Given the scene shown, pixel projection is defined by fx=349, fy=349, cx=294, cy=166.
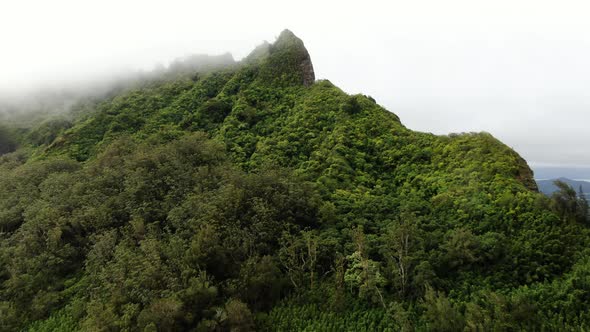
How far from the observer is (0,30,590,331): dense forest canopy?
19844 millimetres

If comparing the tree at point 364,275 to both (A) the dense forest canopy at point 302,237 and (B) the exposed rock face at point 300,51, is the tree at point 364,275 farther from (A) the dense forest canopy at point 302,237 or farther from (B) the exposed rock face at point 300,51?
(B) the exposed rock face at point 300,51

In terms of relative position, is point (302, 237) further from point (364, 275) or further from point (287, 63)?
point (287, 63)

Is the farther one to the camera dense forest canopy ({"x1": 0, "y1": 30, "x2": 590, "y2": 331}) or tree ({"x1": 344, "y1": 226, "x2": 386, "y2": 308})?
tree ({"x1": 344, "y1": 226, "x2": 386, "y2": 308})

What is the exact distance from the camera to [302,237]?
25703mm

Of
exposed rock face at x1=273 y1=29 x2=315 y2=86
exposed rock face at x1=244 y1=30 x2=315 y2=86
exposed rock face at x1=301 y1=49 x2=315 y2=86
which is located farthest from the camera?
exposed rock face at x1=244 y1=30 x2=315 y2=86

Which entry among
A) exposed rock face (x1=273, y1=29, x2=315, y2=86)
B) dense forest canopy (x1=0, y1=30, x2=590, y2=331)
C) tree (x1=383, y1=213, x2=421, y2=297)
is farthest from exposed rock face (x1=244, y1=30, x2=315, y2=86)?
tree (x1=383, y1=213, x2=421, y2=297)

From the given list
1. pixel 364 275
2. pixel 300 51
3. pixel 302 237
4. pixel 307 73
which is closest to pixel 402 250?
pixel 364 275

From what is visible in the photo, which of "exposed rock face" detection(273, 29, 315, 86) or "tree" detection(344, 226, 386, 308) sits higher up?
"exposed rock face" detection(273, 29, 315, 86)

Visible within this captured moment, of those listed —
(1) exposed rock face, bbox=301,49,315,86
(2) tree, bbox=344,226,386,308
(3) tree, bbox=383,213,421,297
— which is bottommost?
(2) tree, bbox=344,226,386,308

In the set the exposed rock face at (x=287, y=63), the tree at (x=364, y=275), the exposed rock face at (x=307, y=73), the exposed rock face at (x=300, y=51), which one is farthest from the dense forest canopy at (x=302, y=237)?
the exposed rock face at (x=287, y=63)

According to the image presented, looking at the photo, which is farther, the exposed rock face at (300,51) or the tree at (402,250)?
the exposed rock face at (300,51)

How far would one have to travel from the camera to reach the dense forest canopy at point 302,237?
19.8 meters

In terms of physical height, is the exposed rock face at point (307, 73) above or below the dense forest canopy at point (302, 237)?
above

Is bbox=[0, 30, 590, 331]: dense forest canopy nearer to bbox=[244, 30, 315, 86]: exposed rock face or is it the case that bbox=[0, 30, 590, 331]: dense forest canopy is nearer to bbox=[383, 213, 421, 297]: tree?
bbox=[383, 213, 421, 297]: tree
